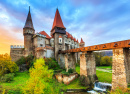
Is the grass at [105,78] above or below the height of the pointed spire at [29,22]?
below

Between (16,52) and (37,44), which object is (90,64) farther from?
(16,52)

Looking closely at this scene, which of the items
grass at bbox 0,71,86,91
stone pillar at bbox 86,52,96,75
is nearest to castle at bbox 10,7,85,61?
grass at bbox 0,71,86,91

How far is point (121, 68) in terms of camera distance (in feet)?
23.3

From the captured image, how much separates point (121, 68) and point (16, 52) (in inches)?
944

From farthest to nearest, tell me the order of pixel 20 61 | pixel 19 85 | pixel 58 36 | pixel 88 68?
pixel 58 36
pixel 20 61
pixel 88 68
pixel 19 85

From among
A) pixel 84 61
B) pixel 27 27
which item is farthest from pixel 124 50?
pixel 27 27

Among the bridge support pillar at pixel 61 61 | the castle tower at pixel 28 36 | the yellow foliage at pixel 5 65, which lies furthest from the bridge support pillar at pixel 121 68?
the castle tower at pixel 28 36

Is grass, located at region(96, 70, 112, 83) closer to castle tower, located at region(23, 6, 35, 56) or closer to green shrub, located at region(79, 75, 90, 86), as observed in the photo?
green shrub, located at region(79, 75, 90, 86)

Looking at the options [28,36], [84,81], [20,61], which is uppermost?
[28,36]

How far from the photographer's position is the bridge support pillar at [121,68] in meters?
6.91


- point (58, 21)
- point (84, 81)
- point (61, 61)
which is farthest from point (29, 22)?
point (84, 81)

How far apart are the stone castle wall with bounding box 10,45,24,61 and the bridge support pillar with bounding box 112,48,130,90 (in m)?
22.6

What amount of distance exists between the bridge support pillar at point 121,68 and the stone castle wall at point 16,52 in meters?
22.6

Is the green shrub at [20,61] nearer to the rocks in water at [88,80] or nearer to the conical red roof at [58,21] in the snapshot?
the conical red roof at [58,21]
